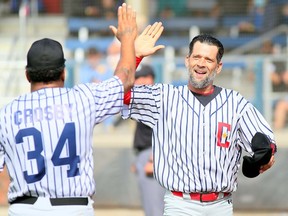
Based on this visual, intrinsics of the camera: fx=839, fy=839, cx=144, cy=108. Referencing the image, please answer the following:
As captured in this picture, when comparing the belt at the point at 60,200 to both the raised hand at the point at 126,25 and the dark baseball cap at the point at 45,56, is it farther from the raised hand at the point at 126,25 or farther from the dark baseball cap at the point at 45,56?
the raised hand at the point at 126,25

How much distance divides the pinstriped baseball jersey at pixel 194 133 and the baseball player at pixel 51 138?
115 cm

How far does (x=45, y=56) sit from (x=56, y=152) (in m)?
0.55

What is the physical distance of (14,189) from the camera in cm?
470

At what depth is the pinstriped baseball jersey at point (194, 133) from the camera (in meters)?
5.84

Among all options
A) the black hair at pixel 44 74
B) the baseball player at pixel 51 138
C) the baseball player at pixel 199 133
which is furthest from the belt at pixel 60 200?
the baseball player at pixel 199 133

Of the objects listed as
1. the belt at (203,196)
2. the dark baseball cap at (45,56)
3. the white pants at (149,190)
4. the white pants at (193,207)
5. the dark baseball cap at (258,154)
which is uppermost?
the dark baseball cap at (45,56)

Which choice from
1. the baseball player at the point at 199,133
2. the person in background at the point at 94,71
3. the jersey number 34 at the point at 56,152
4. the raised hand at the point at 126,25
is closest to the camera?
the jersey number 34 at the point at 56,152

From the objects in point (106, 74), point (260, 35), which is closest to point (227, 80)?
point (106, 74)

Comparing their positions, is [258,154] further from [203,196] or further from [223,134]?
[203,196]

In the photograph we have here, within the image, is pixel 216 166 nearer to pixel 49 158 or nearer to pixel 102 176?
pixel 49 158

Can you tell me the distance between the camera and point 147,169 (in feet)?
27.2

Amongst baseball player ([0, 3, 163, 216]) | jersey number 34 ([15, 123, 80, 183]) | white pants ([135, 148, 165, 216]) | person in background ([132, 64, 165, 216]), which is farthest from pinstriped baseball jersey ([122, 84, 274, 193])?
white pants ([135, 148, 165, 216])

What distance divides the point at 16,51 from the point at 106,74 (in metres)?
2.33

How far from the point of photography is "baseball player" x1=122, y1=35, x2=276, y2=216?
584 cm
